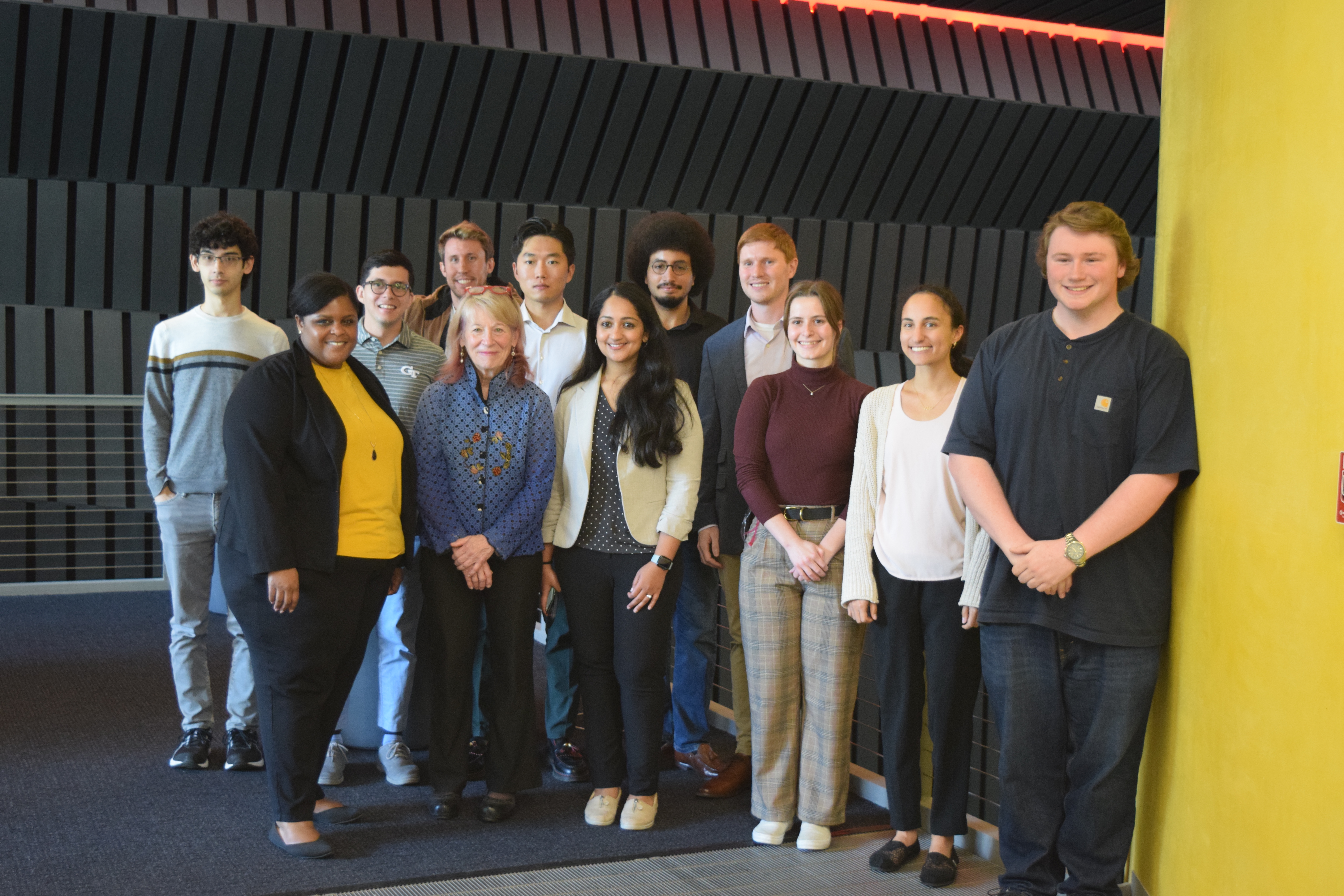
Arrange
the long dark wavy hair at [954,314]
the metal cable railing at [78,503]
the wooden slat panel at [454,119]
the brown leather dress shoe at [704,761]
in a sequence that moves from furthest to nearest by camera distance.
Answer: the wooden slat panel at [454,119] → the metal cable railing at [78,503] → the brown leather dress shoe at [704,761] → the long dark wavy hair at [954,314]

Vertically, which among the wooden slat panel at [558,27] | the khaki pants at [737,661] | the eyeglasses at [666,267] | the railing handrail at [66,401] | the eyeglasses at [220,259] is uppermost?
the wooden slat panel at [558,27]

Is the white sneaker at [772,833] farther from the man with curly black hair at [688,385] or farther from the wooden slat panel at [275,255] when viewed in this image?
the wooden slat panel at [275,255]

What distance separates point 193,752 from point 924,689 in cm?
222

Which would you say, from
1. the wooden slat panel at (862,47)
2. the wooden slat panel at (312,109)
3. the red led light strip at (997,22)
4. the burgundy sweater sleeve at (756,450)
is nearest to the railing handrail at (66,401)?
→ the wooden slat panel at (312,109)

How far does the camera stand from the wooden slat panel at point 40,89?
6.35m

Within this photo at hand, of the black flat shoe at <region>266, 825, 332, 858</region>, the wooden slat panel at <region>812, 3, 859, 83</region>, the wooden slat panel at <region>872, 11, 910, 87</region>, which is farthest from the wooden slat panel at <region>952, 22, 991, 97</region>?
the black flat shoe at <region>266, 825, 332, 858</region>

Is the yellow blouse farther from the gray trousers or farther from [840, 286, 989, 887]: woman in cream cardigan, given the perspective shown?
[840, 286, 989, 887]: woman in cream cardigan

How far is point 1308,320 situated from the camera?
6.18 feet

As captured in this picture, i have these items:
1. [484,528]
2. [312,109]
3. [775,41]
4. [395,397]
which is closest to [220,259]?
[395,397]

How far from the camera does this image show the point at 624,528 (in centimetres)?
307

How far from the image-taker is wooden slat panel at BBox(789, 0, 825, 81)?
8055 millimetres

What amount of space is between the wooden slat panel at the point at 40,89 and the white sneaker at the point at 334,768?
5.04 meters

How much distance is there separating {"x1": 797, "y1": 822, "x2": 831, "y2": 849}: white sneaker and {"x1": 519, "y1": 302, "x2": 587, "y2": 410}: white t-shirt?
1.45m

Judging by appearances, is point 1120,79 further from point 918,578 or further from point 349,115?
point 918,578
